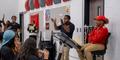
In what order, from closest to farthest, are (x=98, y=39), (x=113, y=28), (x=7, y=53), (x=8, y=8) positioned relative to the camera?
(x=7, y=53) < (x=98, y=39) < (x=113, y=28) < (x=8, y=8)

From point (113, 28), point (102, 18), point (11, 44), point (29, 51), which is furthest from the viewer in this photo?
point (113, 28)

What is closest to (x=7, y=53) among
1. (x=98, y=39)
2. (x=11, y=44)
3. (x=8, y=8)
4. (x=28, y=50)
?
(x=11, y=44)

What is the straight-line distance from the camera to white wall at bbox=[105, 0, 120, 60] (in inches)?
271

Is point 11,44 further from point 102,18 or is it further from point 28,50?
point 102,18

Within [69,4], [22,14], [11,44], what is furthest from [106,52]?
[22,14]

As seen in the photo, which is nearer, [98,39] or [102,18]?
[98,39]

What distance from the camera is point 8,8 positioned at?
1470 centimetres

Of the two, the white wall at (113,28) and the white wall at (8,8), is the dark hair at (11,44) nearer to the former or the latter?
the white wall at (113,28)

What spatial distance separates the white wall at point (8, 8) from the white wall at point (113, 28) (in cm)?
818

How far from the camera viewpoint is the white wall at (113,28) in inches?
271

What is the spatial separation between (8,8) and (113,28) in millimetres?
8588

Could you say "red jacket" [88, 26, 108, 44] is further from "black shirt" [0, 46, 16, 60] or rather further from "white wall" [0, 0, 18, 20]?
"white wall" [0, 0, 18, 20]

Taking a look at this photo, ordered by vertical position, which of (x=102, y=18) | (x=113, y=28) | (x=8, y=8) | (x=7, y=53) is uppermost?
(x=8, y=8)

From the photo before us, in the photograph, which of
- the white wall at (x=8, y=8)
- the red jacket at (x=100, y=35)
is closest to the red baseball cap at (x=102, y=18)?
the red jacket at (x=100, y=35)
